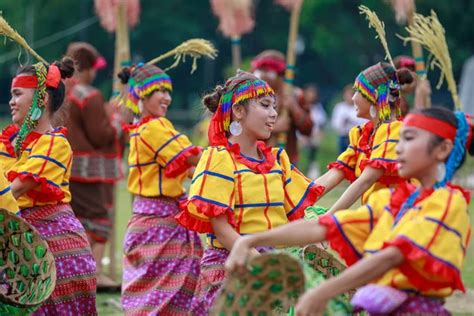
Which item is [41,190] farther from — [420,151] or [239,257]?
[420,151]

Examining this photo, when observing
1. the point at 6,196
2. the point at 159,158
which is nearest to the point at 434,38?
the point at 159,158

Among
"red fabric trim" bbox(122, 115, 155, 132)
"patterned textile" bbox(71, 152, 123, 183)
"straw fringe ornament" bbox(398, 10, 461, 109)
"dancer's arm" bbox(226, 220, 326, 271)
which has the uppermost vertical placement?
"straw fringe ornament" bbox(398, 10, 461, 109)

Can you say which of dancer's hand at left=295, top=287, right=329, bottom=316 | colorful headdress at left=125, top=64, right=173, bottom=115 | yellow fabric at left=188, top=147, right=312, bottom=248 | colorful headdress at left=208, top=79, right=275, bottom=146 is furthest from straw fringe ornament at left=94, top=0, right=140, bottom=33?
dancer's hand at left=295, top=287, right=329, bottom=316

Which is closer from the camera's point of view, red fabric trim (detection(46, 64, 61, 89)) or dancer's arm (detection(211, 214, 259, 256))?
dancer's arm (detection(211, 214, 259, 256))

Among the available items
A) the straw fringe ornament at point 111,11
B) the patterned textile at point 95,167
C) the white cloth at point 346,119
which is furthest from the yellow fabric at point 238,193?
the white cloth at point 346,119

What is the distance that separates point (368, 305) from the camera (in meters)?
4.56

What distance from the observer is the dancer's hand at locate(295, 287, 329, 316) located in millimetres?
4281

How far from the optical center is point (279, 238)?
460 centimetres

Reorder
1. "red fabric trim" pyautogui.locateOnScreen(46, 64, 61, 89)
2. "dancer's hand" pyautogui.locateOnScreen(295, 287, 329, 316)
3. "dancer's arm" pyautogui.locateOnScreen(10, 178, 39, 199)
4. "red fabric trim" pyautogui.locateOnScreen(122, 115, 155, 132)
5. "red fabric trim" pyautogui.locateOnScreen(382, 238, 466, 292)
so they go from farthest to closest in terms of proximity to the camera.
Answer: "red fabric trim" pyautogui.locateOnScreen(122, 115, 155, 132)
"red fabric trim" pyautogui.locateOnScreen(46, 64, 61, 89)
"dancer's arm" pyautogui.locateOnScreen(10, 178, 39, 199)
"red fabric trim" pyautogui.locateOnScreen(382, 238, 466, 292)
"dancer's hand" pyautogui.locateOnScreen(295, 287, 329, 316)

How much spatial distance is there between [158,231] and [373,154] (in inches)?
71.2

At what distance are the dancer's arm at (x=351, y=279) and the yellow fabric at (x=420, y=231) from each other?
69 mm

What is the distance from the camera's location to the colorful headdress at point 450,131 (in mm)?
4598

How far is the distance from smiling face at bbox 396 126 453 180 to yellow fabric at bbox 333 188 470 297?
120 millimetres

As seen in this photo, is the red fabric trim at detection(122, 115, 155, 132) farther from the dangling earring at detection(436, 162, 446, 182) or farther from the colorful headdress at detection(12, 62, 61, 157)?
the dangling earring at detection(436, 162, 446, 182)
